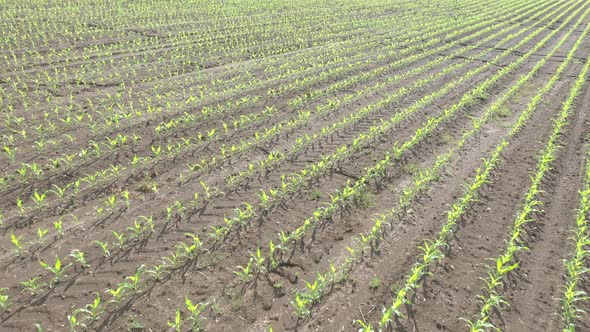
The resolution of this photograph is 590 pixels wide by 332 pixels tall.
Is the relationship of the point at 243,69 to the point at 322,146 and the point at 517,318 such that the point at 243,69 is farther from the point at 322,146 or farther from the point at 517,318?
the point at 517,318

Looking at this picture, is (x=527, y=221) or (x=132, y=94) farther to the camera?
(x=132, y=94)

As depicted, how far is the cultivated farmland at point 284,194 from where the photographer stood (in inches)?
183

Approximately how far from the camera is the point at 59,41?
15.4m

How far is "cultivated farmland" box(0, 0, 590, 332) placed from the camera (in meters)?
4.64

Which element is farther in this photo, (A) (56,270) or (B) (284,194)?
(B) (284,194)

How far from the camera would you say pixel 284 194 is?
22.2 feet

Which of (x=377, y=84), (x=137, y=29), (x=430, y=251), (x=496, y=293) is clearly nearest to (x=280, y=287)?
(x=430, y=251)

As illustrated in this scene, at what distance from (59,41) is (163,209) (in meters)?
13.4

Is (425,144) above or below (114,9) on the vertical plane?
below

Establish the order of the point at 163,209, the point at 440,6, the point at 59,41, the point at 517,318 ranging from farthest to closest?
the point at 440,6, the point at 59,41, the point at 163,209, the point at 517,318

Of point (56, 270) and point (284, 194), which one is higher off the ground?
point (56, 270)

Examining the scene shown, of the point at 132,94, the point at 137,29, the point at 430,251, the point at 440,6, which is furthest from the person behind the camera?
the point at 440,6

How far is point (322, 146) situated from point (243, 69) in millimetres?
6507

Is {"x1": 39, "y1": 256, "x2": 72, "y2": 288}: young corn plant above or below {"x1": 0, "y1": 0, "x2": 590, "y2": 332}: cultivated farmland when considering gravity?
above
